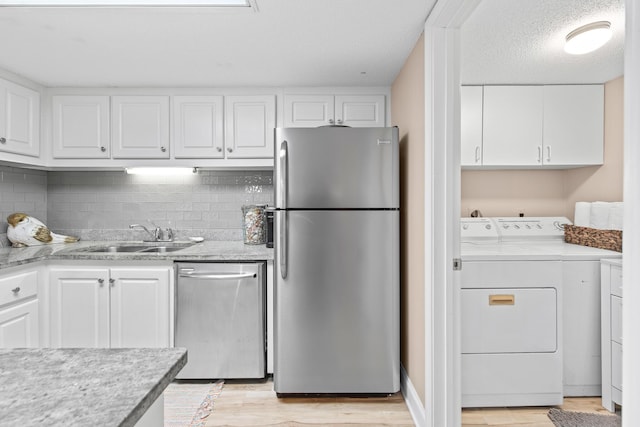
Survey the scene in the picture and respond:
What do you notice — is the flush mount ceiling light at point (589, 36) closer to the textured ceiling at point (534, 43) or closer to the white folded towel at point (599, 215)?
the textured ceiling at point (534, 43)

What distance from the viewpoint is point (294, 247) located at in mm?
2371

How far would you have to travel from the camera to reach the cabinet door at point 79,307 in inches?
103

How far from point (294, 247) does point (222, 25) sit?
1297 mm

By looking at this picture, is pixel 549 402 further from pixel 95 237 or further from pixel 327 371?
pixel 95 237

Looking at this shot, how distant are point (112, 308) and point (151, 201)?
105 cm

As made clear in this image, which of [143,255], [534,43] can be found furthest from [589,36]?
[143,255]

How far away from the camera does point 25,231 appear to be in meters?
2.94

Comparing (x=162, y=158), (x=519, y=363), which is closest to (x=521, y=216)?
(x=519, y=363)

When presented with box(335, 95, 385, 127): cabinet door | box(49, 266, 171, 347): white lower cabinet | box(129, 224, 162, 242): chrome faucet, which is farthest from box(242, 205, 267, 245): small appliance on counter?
box(335, 95, 385, 127): cabinet door

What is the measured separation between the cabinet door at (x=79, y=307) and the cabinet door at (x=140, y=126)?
0.96 meters

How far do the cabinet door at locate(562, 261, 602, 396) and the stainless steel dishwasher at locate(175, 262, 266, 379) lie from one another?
75.8 inches

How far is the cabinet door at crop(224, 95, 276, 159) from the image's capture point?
3002mm

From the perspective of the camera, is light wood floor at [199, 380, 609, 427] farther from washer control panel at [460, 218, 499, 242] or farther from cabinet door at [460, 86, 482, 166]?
cabinet door at [460, 86, 482, 166]

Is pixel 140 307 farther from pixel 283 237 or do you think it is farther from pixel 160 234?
pixel 283 237
